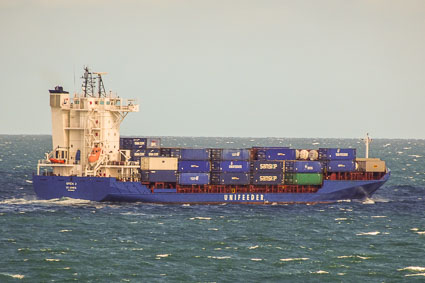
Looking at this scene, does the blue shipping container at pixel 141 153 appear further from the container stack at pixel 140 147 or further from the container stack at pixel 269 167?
the container stack at pixel 269 167

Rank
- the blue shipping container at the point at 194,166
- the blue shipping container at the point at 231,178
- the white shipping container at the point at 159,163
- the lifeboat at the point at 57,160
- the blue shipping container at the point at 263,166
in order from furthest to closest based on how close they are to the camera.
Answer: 1. the blue shipping container at the point at 263,166
2. the blue shipping container at the point at 231,178
3. the lifeboat at the point at 57,160
4. the blue shipping container at the point at 194,166
5. the white shipping container at the point at 159,163

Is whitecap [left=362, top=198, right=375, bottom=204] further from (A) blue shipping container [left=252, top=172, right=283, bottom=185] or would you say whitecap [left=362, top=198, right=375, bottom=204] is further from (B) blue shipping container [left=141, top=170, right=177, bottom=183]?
(B) blue shipping container [left=141, top=170, right=177, bottom=183]

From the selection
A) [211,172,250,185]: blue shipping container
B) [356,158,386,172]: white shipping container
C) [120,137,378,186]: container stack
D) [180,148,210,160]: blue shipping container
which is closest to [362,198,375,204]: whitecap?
[356,158,386,172]: white shipping container

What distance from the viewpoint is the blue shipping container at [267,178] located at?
67938mm

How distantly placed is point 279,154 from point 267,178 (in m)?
2.72

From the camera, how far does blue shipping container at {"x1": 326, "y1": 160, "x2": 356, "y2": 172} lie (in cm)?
7012

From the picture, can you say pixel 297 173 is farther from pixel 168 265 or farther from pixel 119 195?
pixel 168 265

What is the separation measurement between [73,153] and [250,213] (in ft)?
59.7

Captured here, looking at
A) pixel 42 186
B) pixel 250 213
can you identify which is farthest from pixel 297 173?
pixel 42 186

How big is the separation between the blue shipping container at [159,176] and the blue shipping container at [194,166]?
3.40ft

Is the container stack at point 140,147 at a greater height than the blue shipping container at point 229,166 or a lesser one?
greater

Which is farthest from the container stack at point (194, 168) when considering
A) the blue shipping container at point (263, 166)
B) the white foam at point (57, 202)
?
the white foam at point (57, 202)

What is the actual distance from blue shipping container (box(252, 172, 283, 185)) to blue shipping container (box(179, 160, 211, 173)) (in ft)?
15.5

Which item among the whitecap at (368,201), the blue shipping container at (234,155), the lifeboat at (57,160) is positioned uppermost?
the blue shipping container at (234,155)
